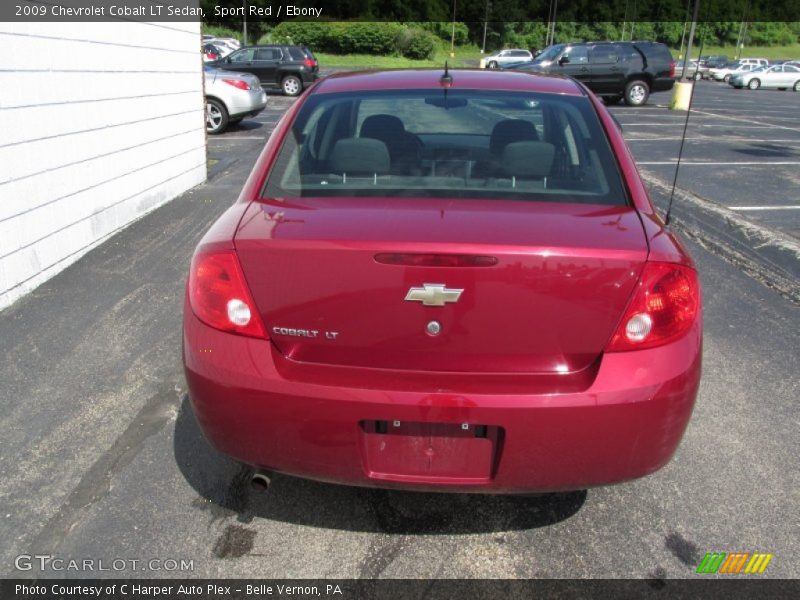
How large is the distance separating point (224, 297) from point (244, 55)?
2393cm

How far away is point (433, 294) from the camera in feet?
6.68

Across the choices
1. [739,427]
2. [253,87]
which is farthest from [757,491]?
[253,87]

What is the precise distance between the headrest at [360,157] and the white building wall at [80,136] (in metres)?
3.04

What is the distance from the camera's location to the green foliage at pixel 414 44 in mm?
53344

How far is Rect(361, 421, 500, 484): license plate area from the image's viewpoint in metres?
2.11

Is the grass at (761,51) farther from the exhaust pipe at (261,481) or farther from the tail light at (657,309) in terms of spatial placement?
the exhaust pipe at (261,481)

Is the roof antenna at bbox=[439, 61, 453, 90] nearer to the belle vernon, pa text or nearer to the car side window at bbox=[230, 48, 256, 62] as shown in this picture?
the belle vernon, pa text

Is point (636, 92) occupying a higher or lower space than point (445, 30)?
lower

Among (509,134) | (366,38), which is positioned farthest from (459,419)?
(366,38)

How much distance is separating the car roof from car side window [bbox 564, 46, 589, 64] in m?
21.1

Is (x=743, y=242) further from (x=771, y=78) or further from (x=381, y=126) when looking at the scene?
(x=771, y=78)

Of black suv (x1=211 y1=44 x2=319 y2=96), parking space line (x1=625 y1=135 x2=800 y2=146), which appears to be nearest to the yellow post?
parking space line (x1=625 y1=135 x2=800 y2=146)

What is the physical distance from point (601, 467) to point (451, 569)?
2.14 ft

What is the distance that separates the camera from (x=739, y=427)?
10.8ft
